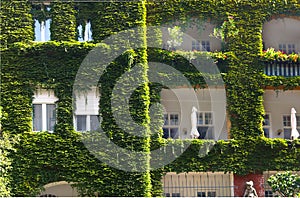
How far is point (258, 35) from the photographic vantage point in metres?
29.1

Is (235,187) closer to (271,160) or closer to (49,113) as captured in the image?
(271,160)

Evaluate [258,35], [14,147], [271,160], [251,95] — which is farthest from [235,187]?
[14,147]

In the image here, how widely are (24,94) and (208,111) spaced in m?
7.55

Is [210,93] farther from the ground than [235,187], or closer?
farther from the ground

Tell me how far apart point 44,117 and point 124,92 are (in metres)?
3.08

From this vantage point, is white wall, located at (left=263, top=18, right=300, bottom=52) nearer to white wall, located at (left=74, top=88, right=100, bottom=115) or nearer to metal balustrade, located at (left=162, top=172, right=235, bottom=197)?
metal balustrade, located at (left=162, top=172, right=235, bottom=197)

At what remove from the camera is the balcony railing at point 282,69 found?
2900 centimetres

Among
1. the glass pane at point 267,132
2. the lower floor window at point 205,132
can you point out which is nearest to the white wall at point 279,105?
the glass pane at point 267,132

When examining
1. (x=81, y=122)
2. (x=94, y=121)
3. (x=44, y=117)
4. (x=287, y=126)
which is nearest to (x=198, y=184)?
(x=287, y=126)

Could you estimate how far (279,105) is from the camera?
3038 cm

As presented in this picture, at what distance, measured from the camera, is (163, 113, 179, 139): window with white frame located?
28938 millimetres

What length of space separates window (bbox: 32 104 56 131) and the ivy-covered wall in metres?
0.35

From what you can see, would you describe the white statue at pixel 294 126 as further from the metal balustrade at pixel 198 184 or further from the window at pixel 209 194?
Answer: the window at pixel 209 194

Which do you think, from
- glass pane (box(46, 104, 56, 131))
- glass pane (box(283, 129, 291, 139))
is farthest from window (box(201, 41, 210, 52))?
glass pane (box(46, 104, 56, 131))
